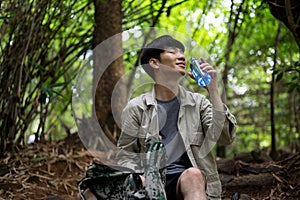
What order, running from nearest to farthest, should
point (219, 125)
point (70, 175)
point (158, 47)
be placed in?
point (219, 125) → point (158, 47) → point (70, 175)

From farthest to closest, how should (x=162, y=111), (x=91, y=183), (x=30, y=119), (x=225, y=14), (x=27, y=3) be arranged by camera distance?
(x=225, y=14) < (x=30, y=119) < (x=27, y=3) < (x=162, y=111) < (x=91, y=183)

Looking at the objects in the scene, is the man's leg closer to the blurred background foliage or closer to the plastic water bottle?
the plastic water bottle

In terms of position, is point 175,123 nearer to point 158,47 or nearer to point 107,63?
point 158,47

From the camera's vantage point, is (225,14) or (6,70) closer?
(6,70)

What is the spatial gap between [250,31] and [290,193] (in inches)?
123

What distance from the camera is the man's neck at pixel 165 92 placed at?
2.67 m

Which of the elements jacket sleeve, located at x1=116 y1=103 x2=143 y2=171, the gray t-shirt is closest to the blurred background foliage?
the gray t-shirt

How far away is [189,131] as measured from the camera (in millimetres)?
2547

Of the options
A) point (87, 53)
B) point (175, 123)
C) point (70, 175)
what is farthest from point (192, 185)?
point (87, 53)

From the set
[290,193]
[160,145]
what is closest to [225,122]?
[160,145]

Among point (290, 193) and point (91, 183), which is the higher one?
point (91, 183)

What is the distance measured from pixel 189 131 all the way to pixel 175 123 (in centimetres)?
11

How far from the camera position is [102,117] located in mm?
4090

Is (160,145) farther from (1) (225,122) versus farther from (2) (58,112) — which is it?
(2) (58,112)
